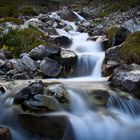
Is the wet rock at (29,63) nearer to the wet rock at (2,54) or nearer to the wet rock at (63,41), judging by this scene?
the wet rock at (2,54)

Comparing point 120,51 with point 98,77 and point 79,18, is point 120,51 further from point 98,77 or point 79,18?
point 79,18

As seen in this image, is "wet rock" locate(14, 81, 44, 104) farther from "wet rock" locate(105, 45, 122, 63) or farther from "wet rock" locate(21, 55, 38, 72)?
"wet rock" locate(105, 45, 122, 63)

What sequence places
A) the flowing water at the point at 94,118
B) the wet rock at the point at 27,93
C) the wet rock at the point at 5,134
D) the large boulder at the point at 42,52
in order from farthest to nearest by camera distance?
the large boulder at the point at 42,52 < the wet rock at the point at 27,93 < the flowing water at the point at 94,118 < the wet rock at the point at 5,134

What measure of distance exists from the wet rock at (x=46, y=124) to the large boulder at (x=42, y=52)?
4976 millimetres

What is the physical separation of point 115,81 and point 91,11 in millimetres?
22765

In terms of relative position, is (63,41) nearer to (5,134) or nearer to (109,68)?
(109,68)

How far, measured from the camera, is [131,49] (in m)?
14.6

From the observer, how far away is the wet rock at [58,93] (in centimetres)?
1067

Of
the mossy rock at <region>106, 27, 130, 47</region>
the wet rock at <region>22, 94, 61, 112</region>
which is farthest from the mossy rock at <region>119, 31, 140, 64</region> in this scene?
the wet rock at <region>22, 94, 61, 112</region>

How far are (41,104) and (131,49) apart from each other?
222 inches

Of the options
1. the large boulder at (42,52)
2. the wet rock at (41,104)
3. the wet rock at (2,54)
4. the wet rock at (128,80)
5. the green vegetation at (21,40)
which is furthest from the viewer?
the green vegetation at (21,40)

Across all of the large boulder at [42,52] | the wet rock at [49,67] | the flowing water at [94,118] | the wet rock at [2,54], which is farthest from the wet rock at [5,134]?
the wet rock at [2,54]

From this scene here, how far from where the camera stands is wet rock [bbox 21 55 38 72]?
556 inches

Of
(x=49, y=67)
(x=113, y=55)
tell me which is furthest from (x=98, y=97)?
(x=113, y=55)
